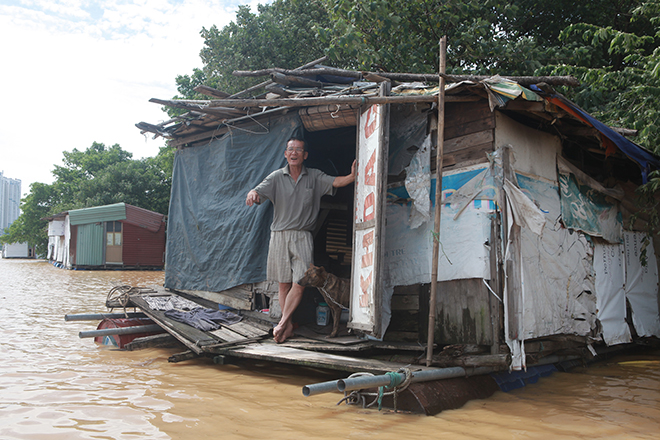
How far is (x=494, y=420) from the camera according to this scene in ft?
11.8

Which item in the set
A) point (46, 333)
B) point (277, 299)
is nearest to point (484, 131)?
point (277, 299)

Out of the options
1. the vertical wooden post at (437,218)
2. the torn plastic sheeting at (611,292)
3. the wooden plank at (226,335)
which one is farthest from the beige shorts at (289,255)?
the torn plastic sheeting at (611,292)

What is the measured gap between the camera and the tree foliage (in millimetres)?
30984

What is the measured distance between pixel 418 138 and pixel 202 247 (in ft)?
13.4

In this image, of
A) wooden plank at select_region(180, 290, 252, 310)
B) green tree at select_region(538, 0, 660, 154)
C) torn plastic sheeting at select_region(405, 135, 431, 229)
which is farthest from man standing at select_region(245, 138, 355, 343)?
green tree at select_region(538, 0, 660, 154)

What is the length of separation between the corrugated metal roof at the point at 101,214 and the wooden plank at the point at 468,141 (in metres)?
21.2

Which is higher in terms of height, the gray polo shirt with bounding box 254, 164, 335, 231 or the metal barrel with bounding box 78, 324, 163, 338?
the gray polo shirt with bounding box 254, 164, 335, 231

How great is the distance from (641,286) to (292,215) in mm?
5215

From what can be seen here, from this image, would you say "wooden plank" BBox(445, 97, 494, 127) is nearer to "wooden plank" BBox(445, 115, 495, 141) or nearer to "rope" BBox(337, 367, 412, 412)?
"wooden plank" BBox(445, 115, 495, 141)

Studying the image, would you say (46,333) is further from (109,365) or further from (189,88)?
(189,88)

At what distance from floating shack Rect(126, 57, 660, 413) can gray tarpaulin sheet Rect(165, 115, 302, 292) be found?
0.04 m

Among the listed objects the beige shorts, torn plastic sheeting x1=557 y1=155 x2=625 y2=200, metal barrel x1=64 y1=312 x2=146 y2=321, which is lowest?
metal barrel x1=64 y1=312 x2=146 y2=321

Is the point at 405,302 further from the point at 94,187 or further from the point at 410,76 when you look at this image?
the point at 94,187

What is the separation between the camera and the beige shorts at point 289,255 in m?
5.57
